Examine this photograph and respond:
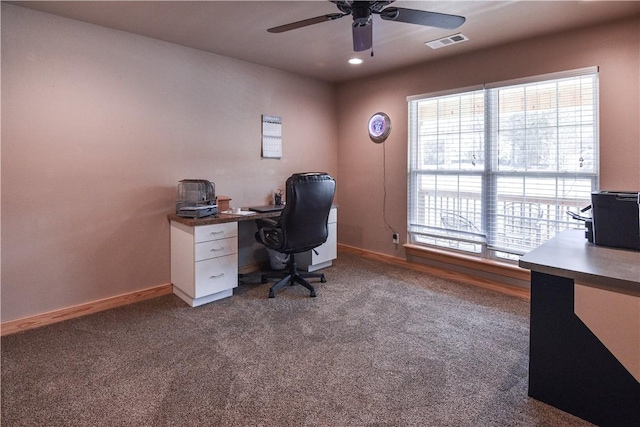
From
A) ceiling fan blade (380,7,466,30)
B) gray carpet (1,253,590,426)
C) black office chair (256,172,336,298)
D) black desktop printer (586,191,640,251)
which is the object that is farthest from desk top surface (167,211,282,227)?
black desktop printer (586,191,640,251)

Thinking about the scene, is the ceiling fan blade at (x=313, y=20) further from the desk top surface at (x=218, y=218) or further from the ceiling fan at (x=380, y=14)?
the desk top surface at (x=218, y=218)

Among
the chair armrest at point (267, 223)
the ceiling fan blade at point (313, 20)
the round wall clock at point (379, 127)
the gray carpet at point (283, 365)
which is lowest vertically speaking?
Result: the gray carpet at point (283, 365)

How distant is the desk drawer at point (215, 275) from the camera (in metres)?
3.02

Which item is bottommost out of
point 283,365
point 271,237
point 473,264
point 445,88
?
point 283,365

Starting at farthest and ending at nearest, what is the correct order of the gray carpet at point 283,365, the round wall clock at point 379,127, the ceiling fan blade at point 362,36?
the round wall clock at point 379,127 → the ceiling fan blade at point 362,36 → the gray carpet at point 283,365

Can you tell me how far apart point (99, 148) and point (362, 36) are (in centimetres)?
233

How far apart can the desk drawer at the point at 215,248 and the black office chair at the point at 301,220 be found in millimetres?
289

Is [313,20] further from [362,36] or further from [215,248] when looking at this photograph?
[215,248]

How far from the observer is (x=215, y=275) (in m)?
3.12

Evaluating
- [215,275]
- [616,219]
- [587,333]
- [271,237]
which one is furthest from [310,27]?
[587,333]

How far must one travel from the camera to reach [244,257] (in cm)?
404

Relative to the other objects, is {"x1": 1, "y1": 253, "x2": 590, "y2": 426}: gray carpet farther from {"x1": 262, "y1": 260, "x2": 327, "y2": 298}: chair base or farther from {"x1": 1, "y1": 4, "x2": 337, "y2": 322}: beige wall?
{"x1": 1, "y1": 4, "x2": 337, "y2": 322}: beige wall

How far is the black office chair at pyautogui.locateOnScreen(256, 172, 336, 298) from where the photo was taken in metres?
3.04

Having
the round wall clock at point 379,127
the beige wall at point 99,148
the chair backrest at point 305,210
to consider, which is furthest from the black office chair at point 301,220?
the round wall clock at point 379,127
